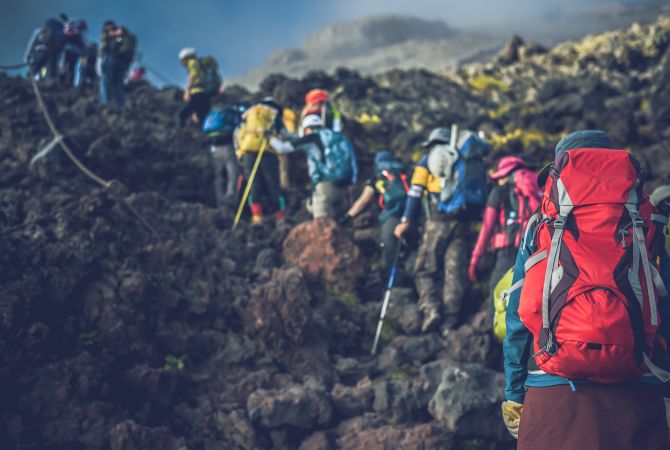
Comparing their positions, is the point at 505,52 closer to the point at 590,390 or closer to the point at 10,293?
the point at 10,293

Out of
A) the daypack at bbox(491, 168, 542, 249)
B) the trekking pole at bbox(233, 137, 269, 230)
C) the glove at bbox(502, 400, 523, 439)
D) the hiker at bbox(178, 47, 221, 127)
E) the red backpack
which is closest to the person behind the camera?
the red backpack

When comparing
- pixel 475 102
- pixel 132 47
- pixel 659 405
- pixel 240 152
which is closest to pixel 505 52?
pixel 475 102

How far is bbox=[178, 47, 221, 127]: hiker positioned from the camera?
17.6 meters

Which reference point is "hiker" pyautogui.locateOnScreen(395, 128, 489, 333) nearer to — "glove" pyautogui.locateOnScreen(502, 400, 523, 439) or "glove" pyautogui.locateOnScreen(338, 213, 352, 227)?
"glove" pyautogui.locateOnScreen(338, 213, 352, 227)

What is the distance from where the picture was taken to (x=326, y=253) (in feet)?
41.7

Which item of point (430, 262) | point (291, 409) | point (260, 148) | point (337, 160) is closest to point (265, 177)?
point (260, 148)

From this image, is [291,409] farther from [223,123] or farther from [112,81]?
[112,81]

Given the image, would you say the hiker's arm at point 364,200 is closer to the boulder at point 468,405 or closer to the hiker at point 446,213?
the hiker at point 446,213

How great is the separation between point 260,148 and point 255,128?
446 mm

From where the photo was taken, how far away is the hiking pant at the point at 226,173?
15.2 metres

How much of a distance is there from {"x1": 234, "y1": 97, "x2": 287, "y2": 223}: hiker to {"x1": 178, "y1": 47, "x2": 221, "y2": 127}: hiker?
3.39 m

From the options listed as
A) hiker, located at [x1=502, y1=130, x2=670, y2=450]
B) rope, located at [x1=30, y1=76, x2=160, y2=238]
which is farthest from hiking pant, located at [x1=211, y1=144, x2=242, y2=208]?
hiker, located at [x1=502, y1=130, x2=670, y2=450]

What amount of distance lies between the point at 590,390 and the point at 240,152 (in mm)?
11280

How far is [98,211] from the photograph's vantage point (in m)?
11.8
